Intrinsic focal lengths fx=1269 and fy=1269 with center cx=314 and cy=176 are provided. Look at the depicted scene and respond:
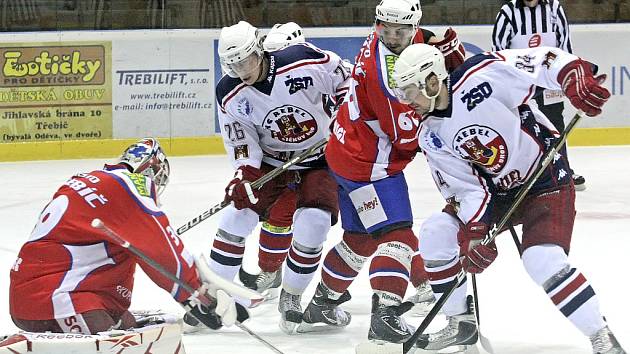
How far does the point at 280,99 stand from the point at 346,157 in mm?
395

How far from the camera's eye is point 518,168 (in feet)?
11.3

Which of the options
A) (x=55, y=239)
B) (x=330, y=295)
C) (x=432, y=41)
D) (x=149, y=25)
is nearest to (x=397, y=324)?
(x=330, y=295)

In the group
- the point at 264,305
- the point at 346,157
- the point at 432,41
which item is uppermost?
the point at 432,41

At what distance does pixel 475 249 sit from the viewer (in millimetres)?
3357

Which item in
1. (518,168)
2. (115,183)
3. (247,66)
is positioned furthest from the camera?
(247,66)

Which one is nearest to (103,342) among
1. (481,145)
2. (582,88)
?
(481,145)

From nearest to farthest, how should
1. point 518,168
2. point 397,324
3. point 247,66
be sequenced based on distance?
point 518,168
point 397,324
point 247,66

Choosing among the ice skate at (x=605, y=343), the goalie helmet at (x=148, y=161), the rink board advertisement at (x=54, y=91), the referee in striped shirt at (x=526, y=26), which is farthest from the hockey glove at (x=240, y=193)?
the rink board advertisement at (x=54, y=91)

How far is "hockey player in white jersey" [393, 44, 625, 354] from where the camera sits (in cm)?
324

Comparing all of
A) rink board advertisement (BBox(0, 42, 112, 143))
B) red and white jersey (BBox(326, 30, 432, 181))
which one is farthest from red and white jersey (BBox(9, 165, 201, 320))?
rink board advertisement (BBox(0, 42, 112, 143))

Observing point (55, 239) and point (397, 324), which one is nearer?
point (55, 239)

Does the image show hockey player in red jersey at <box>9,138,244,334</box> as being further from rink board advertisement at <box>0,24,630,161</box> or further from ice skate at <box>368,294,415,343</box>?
rink board advertisement at <box>0,24,630,161</box>

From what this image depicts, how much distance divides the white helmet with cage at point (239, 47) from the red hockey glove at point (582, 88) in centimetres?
107

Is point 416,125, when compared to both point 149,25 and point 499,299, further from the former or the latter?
point 149,25
